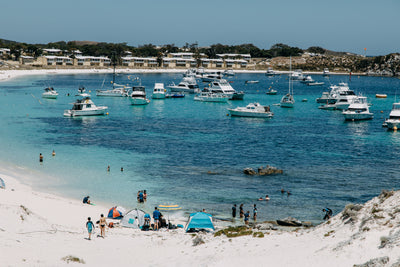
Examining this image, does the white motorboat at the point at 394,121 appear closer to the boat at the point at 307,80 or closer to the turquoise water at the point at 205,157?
the turquoise water at the point at 205,157

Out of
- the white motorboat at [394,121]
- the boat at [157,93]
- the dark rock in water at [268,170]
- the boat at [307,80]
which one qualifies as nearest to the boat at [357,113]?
Result: the white motorboat at [394,121]

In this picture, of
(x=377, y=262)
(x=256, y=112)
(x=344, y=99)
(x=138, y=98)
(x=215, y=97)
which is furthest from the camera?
(x=215, y=97)

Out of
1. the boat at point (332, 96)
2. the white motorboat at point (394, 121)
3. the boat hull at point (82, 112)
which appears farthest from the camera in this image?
the boat at point (332, 96)

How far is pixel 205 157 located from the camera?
49500 mm

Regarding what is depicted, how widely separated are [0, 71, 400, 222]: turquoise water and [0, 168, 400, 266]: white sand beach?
28.8 ft

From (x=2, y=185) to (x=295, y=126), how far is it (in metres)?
49.3

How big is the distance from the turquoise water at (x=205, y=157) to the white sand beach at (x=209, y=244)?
8.79m

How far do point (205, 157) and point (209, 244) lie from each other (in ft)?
90.3

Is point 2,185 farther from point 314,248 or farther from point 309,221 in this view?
point 314,248

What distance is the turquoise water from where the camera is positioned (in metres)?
36.1

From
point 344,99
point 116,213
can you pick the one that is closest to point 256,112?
point 344,99

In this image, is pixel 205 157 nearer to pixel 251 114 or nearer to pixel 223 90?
pixel 251 114

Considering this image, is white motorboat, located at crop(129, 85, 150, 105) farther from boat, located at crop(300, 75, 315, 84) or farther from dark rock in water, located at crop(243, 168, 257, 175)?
boat, located at crop(300, 75, 315, 84)

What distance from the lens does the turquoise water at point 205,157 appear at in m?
36.1
